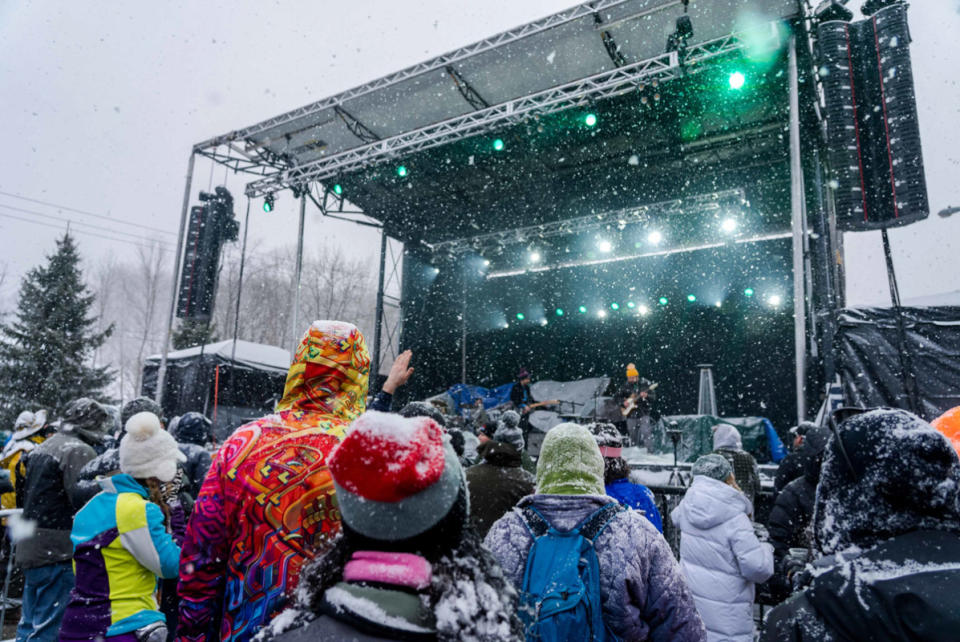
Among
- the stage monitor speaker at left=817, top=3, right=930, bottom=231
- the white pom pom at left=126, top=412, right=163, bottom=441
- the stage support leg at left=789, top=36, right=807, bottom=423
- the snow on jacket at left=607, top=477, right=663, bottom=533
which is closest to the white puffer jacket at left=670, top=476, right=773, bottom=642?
the snow on jacket at left=607, top=477, right=663, bottom=533

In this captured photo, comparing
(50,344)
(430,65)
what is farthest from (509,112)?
(50,344)

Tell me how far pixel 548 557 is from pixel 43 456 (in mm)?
3234

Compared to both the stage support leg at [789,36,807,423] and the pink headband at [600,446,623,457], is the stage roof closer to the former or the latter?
the stage support leg at [789,36,807,423]

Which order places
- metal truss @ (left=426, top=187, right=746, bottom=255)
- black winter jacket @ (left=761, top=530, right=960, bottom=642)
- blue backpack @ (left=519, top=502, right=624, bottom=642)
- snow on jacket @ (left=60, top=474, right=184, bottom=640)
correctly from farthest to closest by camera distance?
metal truss @ (left=426, top=187, right=746, bottom=255)
snow on jacket @ (left=60, top=474, right=184, bottom=640)
blue backpack @ (left=519, top=502, right=624, bottom=642)
black winter jacket @ (left=761, top=530, right=960, bottom=642)

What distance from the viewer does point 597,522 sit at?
177cm

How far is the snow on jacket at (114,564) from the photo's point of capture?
2.08m

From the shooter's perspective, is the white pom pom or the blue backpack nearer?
the blue backpack

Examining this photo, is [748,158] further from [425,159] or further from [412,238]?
[412,238]

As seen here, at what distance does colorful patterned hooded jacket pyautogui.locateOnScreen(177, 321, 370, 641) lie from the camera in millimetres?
1446

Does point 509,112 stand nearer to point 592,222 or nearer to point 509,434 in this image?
point 592,222

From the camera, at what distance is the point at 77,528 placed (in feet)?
6.95

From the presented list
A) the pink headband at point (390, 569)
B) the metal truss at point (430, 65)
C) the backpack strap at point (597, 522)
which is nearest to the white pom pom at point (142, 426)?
the backpack strap at point (597, 522)

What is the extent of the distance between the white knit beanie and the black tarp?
5.68 meters

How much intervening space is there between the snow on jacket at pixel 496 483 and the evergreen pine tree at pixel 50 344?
18.9 metres
